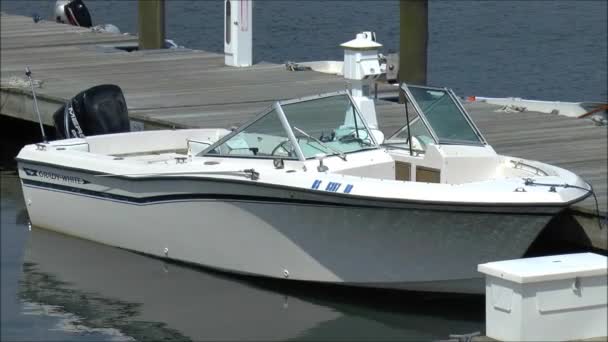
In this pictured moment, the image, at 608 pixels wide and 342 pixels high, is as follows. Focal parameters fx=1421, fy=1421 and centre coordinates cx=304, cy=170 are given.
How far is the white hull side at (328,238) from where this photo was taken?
10.4 meters

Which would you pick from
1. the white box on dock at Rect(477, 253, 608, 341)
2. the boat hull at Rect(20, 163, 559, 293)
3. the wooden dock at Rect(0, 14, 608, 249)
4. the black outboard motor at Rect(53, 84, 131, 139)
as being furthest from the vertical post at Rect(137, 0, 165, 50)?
the white box on dock at Rect(477, 253, 608, 341)

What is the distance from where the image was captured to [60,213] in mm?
13008

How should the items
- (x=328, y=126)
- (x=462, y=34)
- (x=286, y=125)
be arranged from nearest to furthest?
1. (x=286, y=125)
2. (x=328, y=126)
3. (x=462, y=34)

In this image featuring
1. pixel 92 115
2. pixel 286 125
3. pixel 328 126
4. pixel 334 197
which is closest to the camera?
pixel 334 197

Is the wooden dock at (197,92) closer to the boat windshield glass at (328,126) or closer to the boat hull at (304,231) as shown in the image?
the boat hull at (304,231)

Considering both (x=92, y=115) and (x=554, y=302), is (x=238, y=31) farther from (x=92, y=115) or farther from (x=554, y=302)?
(x=554, y=302)

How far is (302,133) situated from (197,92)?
→ 595 cm

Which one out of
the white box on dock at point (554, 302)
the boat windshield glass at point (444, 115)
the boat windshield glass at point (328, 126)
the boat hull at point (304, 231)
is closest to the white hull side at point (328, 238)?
the boat hull at point (304, 231)

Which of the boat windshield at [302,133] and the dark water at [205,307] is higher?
the boat windshield at [302,133]

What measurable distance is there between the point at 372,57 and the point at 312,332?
2.60 m

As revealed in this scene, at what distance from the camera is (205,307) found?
11.5 metres

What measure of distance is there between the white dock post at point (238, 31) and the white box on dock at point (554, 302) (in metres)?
11.5

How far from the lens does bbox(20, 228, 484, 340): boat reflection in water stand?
10961mm

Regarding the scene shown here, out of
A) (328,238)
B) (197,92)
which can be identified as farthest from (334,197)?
(197,92)
